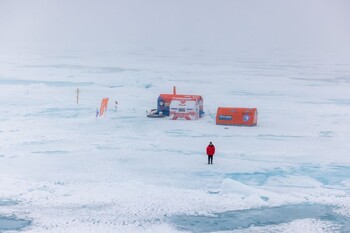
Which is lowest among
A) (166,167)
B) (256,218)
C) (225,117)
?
(256,218)

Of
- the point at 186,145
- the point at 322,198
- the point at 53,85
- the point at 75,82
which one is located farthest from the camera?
the point at 75,82

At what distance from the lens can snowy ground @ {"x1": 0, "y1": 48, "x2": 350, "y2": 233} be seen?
14156 millimetres

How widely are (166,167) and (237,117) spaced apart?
29.0 feet

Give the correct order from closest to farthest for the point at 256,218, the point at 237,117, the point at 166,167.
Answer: the point at 256,218
the point at 166,167
the point at 237,117

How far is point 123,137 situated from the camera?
23906mm

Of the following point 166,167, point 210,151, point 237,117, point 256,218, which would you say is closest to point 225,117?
point 237,117

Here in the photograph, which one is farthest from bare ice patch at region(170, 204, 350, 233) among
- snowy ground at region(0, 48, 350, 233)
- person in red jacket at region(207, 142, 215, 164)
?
person in red jacket at region(207, 142, 215, 164)

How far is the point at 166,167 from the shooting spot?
62.1 feet

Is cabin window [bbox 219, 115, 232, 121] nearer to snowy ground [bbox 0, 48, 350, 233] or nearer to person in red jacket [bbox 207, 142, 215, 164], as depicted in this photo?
snowy ground [bbox 0, 48, 350, 233]

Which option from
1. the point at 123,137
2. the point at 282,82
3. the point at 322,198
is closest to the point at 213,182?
the point at 322,198

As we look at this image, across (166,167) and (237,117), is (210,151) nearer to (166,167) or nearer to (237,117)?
(166,167)

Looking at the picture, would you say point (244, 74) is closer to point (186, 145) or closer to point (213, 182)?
point (186, 145)

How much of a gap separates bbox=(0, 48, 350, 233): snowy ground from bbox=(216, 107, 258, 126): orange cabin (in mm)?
474

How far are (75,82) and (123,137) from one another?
2351cm
